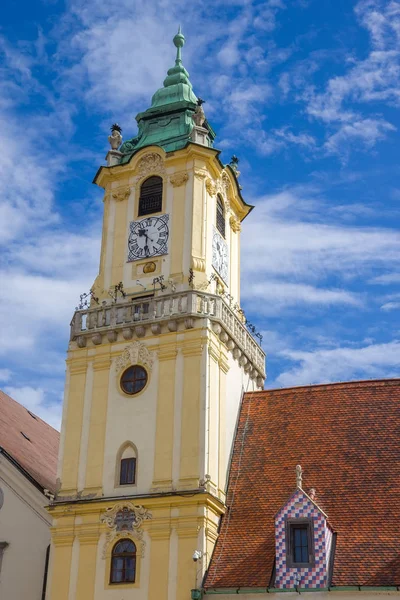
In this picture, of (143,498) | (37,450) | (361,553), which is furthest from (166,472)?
(37,450)

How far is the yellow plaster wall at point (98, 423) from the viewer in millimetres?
25875

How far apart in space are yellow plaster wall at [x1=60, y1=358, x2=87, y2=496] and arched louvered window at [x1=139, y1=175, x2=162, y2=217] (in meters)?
5.70

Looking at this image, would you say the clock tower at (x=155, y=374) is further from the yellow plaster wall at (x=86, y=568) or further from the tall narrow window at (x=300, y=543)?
the tall narrow window at (x=300, y=543)

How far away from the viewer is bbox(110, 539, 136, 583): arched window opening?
24.0 meters

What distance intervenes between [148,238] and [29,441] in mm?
9073

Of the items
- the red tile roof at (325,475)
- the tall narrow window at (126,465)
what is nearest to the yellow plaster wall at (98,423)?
the tall narrow window at (126,465)

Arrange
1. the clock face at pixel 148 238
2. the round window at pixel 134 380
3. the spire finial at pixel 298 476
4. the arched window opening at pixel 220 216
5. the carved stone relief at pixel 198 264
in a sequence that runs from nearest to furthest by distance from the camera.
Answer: the spire finial at pixel 298 476 < the round window at pixel 134 380 < the carved stone relief at pixel 198 264 < the clock face at pixel 148 238 < the arched window opening at pixel 220 216

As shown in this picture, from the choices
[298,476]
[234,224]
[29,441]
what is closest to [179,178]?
[234,224]

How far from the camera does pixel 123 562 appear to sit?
24.3 meters

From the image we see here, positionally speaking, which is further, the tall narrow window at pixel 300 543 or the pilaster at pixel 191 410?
the pilaster at pixel 191 410

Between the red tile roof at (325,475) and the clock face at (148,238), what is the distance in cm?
581

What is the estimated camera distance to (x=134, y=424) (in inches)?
1032

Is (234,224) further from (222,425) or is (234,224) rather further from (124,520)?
(124,520)

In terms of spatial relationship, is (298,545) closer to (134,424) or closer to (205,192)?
(134,424)
